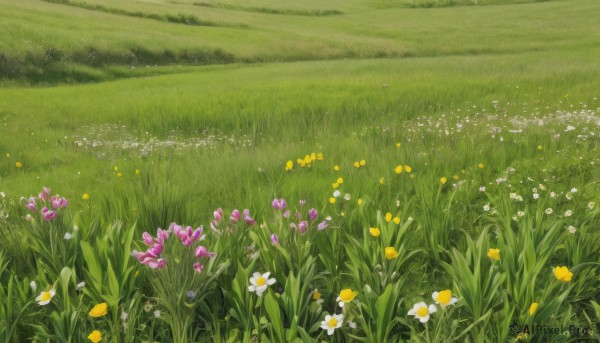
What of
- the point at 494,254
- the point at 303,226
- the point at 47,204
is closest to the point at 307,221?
the point at 303,226

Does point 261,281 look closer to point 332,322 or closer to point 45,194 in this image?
point 332,322

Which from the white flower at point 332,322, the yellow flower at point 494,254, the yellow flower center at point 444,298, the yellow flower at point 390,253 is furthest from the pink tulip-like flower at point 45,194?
the yellow flower at point 494,254

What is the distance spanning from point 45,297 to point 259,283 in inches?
43.4

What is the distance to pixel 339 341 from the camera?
2359 millimetres

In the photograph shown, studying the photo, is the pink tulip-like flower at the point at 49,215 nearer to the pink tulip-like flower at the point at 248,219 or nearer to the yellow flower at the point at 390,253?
the pink tulip-like flower at the point at 248,219

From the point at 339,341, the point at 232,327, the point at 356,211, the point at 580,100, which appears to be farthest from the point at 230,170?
the point at 580,100

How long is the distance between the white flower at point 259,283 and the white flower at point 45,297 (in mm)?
998

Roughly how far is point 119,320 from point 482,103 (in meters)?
9.55

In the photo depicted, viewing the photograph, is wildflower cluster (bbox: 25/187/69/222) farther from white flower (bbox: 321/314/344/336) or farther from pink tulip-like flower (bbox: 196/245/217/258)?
white flower (bbox: 321/314/344/336)

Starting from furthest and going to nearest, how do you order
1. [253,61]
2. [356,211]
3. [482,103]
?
[253,61]
[482,103]
[356,211]

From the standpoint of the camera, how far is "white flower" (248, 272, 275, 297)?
2.45 metres

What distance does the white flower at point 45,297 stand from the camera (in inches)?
97.0

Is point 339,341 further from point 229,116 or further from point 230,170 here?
point 229,116

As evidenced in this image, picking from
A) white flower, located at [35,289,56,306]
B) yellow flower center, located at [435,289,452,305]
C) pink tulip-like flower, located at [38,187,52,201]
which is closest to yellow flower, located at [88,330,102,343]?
white flower, located at [35,289,56,306]
